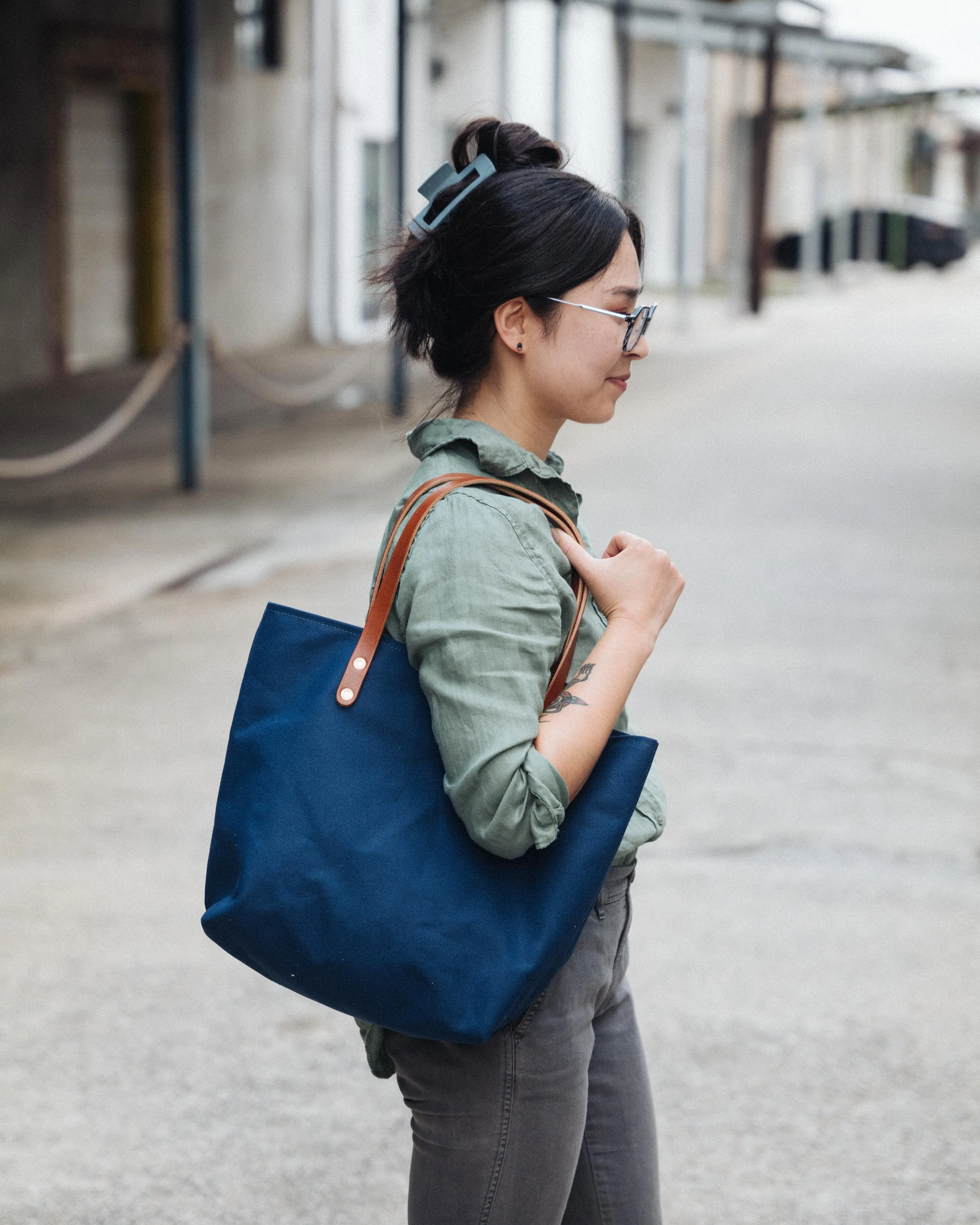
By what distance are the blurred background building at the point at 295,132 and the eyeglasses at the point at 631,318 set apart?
38 cm

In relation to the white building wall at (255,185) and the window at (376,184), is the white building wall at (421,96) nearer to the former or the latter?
the window at (376,184)

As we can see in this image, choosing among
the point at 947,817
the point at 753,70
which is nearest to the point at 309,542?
the point at 947,817

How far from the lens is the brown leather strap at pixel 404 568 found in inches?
64.2

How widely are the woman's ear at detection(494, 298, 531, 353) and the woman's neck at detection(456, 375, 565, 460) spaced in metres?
0.05

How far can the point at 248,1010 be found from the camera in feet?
11.4

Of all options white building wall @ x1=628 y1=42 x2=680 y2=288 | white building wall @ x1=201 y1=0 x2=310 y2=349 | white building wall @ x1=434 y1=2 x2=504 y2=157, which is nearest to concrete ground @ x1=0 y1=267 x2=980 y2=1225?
white building wall @ x1=201 y1=0 x2=310 y2=349

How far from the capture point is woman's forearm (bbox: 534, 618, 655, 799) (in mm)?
1623

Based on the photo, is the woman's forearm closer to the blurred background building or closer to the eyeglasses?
the eyeglasses

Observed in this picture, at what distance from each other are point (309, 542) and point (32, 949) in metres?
5.09

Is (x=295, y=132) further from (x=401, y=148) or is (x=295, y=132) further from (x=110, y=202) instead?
(x=401, y=148)

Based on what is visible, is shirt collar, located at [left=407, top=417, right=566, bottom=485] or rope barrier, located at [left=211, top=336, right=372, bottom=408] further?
rope barrier, located at [left=211, top=336, right=372, bottom=408]

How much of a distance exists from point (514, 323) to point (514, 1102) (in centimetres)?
84

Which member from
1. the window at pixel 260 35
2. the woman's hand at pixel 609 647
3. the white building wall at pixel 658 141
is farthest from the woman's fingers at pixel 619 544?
the white building wall at pixel 658 141

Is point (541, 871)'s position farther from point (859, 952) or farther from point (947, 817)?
point (947, 817)
